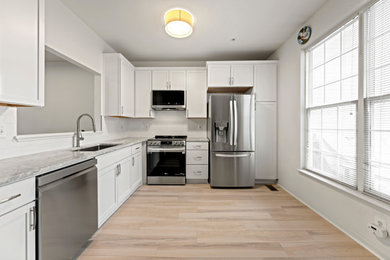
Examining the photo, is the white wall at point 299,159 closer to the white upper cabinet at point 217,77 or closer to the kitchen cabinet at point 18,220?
the white upper cabinet at point 217,77

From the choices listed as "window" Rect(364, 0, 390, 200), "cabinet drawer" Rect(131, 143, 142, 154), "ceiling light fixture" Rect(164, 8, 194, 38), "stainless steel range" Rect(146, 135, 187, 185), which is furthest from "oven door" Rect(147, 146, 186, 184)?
"window" Rect(364, 0, 390, 200)

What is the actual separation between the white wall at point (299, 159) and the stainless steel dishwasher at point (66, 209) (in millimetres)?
2527

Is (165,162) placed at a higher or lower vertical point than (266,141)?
lower

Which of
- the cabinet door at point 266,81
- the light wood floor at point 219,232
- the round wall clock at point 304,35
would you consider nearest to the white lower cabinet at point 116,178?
the light wood floor at point 219,232

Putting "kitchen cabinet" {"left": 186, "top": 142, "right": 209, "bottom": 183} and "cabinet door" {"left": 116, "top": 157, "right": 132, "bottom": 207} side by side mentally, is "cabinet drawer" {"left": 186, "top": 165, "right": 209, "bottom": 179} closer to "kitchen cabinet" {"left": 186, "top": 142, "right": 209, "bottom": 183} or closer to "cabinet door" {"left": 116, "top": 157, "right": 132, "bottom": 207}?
"kitchen cabinet" {"left": 186, "top": 142, "right": 209, "bottom": 183}

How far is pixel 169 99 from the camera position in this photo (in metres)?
4.09

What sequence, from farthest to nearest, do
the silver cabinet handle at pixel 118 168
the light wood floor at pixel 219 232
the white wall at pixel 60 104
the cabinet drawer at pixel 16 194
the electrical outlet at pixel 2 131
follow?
the silver cabinet handle at pixel 118 168
the white wall at pixel 60 104
the light wood floor at pixel 219 232
the electrical outlet at pixel 2 131
the cabinet drawer at pixel 16 194

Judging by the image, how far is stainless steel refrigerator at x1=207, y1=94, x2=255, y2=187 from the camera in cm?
351

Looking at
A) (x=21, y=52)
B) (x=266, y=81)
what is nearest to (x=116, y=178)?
(x=21, y=52)

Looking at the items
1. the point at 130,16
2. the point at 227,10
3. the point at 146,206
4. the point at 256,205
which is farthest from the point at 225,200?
the point at 130,16

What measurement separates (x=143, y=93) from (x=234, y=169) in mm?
2388

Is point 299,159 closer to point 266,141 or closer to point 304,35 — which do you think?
point 266,141

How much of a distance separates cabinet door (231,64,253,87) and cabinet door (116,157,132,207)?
95.5 inches

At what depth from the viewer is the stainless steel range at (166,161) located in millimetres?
3775
